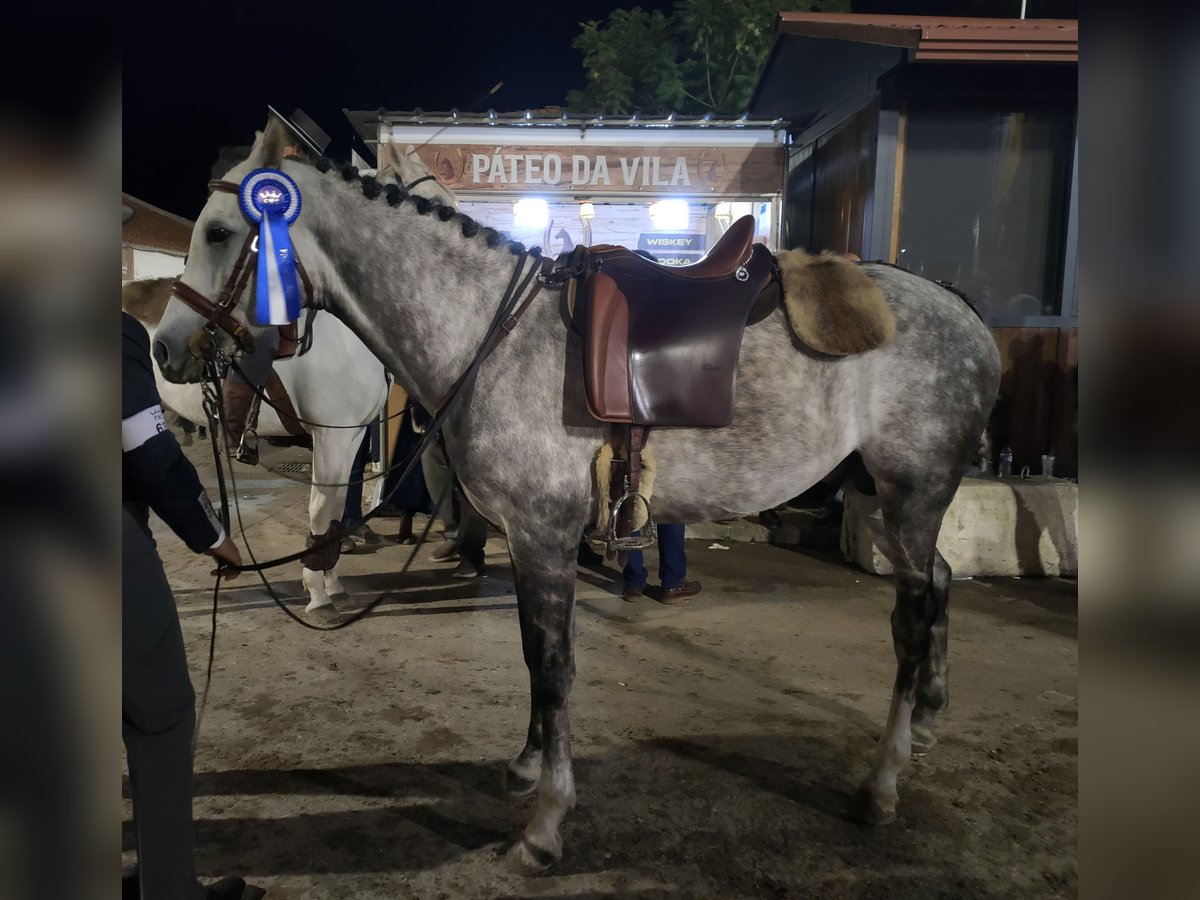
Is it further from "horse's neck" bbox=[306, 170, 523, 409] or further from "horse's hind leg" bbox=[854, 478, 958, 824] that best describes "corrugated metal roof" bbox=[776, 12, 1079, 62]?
"horse's neck" bbox=[306, 170, 523, 409]

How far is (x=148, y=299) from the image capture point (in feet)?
17.0

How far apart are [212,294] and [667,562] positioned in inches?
128

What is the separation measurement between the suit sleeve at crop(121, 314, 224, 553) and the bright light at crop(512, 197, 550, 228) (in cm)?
566

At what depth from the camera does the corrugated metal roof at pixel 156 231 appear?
519 inches

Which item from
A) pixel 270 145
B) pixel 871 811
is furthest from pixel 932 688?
pixel 270 145

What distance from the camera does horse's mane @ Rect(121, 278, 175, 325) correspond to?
5.06 meters

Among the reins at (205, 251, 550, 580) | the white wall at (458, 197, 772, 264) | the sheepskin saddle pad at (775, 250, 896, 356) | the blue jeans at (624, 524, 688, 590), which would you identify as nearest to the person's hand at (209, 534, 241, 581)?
the reins at (205, 251, 550, 580)

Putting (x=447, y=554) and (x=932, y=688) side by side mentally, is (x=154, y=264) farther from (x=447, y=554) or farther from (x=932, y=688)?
(x=932, y=688)

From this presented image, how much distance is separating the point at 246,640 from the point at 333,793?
1.81 meters

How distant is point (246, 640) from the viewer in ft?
13.5
